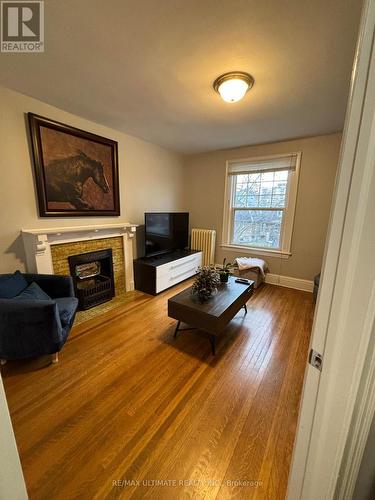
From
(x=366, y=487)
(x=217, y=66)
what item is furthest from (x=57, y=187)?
(x=366, y=487)

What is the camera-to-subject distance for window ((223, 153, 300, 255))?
135 inches

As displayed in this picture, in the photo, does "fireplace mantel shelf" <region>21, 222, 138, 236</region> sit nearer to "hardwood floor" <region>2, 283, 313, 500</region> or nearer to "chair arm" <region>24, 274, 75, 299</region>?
"chair arm" <region>24, 274, 75, 299</region>

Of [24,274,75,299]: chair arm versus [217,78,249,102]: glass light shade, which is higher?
[217,78,249,102]: glass light shade

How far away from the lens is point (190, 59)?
1577 mm

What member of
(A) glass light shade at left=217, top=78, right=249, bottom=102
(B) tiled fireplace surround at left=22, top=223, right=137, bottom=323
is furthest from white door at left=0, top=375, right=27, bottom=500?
(A) glass light shade at left=217, top=78, right=249, bottom=102

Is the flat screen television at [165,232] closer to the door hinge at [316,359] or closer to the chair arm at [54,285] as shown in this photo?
the chair arm at [54,285]

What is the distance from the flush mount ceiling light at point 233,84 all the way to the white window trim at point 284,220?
6.20 ft

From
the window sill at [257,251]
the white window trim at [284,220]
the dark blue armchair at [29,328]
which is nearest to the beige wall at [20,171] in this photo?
the dark blue armchair at [29,328]

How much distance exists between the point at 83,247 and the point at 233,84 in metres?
2.48

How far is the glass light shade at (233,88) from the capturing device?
1.76m

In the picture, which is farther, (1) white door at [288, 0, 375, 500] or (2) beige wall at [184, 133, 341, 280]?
(2) beige wall at [184, 133, 341, 280]

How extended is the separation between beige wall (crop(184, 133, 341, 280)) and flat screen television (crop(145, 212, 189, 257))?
2.38 ft

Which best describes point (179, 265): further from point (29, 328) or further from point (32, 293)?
point (29, 328)

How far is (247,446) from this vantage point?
1.24 m
